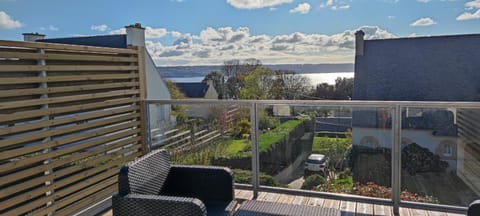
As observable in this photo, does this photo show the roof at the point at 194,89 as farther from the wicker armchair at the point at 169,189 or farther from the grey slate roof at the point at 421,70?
the wicker armchair at the point at 169,189

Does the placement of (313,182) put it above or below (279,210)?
below

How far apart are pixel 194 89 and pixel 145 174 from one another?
628 inches

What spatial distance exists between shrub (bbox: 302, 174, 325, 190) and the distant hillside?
12005mm

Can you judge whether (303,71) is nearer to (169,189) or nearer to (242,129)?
(242,129)

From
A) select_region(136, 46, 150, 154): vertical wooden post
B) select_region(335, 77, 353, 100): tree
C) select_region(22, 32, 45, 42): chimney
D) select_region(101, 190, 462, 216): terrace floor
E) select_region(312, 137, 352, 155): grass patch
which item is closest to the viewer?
select_region(101, 190, 462, 216): terrace floor

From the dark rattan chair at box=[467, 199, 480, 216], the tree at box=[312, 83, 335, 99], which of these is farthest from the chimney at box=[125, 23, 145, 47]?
the tree at box=[312, 83, 335, 99]

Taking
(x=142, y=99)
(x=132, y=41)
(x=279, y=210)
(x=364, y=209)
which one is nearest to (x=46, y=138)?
(x=142, y=99)

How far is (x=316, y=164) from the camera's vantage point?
3.73 metres

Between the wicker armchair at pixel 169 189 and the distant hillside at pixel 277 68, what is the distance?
1252cm

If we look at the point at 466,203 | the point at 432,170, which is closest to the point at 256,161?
the point at 432,170

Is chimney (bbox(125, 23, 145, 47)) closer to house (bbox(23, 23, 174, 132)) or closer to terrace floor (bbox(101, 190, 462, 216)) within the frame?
house (bbox(23, 23, 174, 132))

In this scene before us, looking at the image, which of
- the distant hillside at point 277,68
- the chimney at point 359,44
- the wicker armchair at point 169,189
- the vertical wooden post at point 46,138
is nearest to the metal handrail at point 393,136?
the wicker armchair at point 169,189

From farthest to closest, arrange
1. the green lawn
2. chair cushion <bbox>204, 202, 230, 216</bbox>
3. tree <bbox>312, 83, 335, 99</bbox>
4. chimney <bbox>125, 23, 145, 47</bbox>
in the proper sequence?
tree <bbox>312, 83, 335, 99</bbox>
chimney <bbox>125, 23, 145, 47</bbox>
the green lawn
chair cushion <bbox>204, 202, 230, 216</bbox>

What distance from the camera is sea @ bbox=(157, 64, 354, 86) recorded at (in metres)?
16.5
